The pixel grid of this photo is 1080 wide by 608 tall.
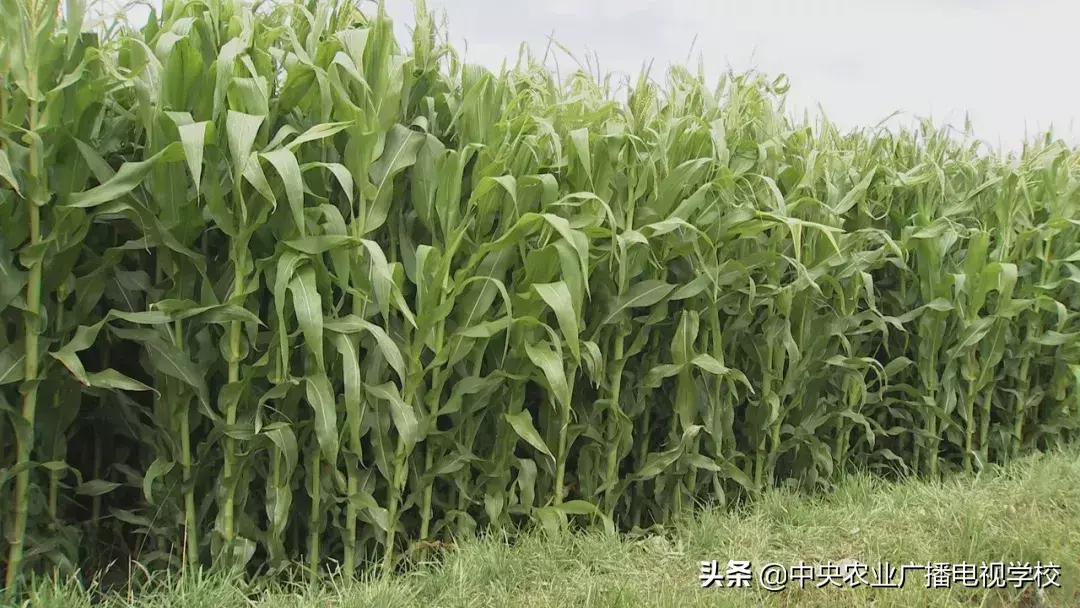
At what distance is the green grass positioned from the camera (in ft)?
6.86

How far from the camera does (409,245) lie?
2457 millimetres

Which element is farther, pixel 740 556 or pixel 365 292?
pixel 740 556

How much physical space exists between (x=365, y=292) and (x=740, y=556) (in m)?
1.46

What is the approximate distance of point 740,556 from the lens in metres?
2.47

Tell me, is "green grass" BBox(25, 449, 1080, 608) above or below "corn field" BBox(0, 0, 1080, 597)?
below

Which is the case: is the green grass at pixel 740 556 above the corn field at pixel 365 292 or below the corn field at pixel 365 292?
below

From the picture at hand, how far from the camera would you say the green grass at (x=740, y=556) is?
209cm

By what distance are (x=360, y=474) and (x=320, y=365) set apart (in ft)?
1.61

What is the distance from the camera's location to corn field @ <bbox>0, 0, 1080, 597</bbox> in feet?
6.79

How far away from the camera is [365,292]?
2.23 metres

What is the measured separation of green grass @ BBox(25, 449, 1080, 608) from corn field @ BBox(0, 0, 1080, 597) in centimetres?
18

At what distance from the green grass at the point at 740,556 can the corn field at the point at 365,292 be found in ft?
0.58

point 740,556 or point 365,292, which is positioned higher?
point 365,292

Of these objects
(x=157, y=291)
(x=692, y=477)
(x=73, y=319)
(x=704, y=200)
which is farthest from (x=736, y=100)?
(x=73, y=319)
